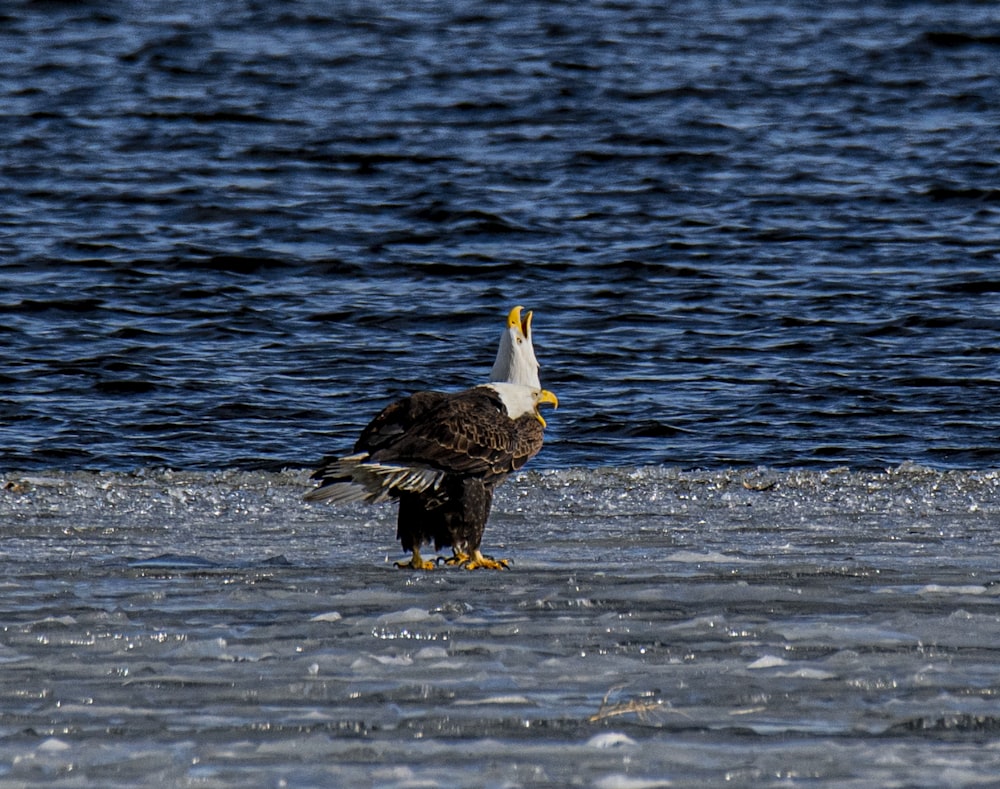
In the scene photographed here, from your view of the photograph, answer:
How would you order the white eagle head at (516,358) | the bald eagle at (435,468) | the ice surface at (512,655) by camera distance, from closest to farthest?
the ice surface at (512,655) < the bald eagle at (435,468) < the white eagle head at (516,358)

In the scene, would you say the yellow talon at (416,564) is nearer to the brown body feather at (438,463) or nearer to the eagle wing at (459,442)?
the brown body feather at (438,463)

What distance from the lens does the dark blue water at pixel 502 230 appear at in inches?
458

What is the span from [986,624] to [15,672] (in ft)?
9.12

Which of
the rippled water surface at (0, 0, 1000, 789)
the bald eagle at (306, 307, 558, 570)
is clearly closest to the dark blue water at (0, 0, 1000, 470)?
the rippled water surface at (0, 0, 1000, 789)

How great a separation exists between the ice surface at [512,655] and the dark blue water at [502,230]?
341cm

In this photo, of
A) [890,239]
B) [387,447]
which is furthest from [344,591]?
[890,239]

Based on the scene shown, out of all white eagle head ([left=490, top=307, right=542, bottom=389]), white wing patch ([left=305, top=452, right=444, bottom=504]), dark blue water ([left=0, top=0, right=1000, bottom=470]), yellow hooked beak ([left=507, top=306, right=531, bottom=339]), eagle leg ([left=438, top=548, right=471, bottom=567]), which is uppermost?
yellow hooked beak ([left=507, top=306, right=531, bottom=339])

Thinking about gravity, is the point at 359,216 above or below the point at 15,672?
below

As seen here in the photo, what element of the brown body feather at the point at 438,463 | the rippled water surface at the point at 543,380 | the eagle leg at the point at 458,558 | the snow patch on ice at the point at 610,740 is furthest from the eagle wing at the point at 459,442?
the snow patch on ice at the point at 610,740

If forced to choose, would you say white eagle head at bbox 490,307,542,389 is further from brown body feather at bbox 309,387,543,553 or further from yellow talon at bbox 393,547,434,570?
yellow talon at bbox 393,547,434,570

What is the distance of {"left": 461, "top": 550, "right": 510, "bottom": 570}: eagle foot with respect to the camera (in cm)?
668

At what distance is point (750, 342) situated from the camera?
13602 mm

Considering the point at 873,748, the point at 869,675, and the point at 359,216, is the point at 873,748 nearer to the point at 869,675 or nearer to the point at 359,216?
the point at 869,675

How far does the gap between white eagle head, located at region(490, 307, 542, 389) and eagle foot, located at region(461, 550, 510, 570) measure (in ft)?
3.96
